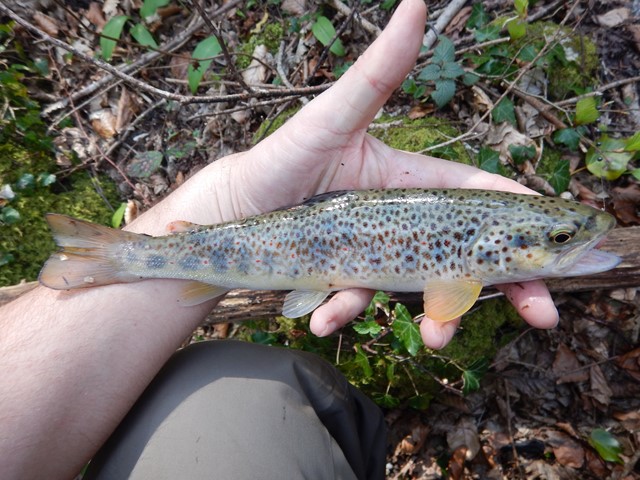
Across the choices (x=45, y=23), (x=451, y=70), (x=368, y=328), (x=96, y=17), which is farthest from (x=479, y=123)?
(x=45, y=23)

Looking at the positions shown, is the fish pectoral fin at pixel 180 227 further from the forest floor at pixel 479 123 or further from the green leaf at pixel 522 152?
the green leaf at pixel 522 152

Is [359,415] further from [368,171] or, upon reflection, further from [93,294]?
[93,294]

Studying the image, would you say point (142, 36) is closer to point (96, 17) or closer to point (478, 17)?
point (96, 17)

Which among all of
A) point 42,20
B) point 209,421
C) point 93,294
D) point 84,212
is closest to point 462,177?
point 209,421

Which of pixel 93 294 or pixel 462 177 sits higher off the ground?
pixel 93 294

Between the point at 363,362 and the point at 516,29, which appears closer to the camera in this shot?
the point at 363,362

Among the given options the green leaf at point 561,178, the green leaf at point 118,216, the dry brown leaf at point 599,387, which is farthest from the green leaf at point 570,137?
the green leaf at point 118,216
